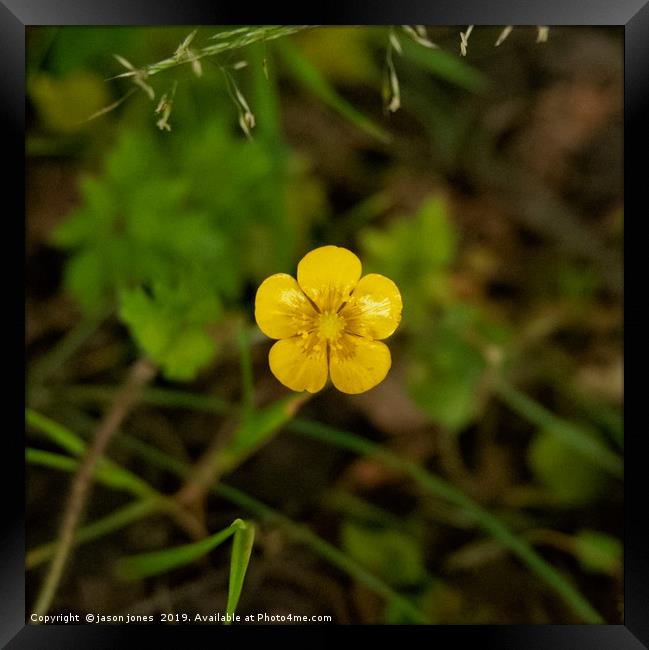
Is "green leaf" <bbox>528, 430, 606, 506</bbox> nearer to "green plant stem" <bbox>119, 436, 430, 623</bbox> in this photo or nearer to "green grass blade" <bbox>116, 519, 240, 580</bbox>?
"green plant stem" <bbox>119, 436, 430, 623</bbox>

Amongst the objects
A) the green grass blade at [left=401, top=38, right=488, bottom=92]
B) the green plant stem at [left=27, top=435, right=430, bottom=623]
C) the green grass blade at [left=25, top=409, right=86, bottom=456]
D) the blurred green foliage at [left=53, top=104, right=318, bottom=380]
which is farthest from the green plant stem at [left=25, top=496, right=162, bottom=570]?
the green grass blade at [left=401, top=38, right=488, bottom=92]

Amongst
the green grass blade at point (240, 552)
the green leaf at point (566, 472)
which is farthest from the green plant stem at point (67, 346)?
the green leaf at point (566, 472)

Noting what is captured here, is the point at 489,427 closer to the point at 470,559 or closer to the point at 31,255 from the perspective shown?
the point at 470,559

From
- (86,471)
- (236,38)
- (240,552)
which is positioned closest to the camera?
(240,552)

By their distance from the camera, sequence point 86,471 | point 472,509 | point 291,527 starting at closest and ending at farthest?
1. point 86,471
2. point 472,509
3. point 291,527

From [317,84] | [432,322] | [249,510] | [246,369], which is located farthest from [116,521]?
[317,84]

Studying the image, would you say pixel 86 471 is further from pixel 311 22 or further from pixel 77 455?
pixel 311 22

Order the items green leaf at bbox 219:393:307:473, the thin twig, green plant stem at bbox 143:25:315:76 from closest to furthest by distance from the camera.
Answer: green plant stem at bbox 143:25:315:76 < green leaf at bbox 219:393:307:473 < the thin twig

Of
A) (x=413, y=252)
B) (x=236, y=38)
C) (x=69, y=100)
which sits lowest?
(x=413, y=252)
